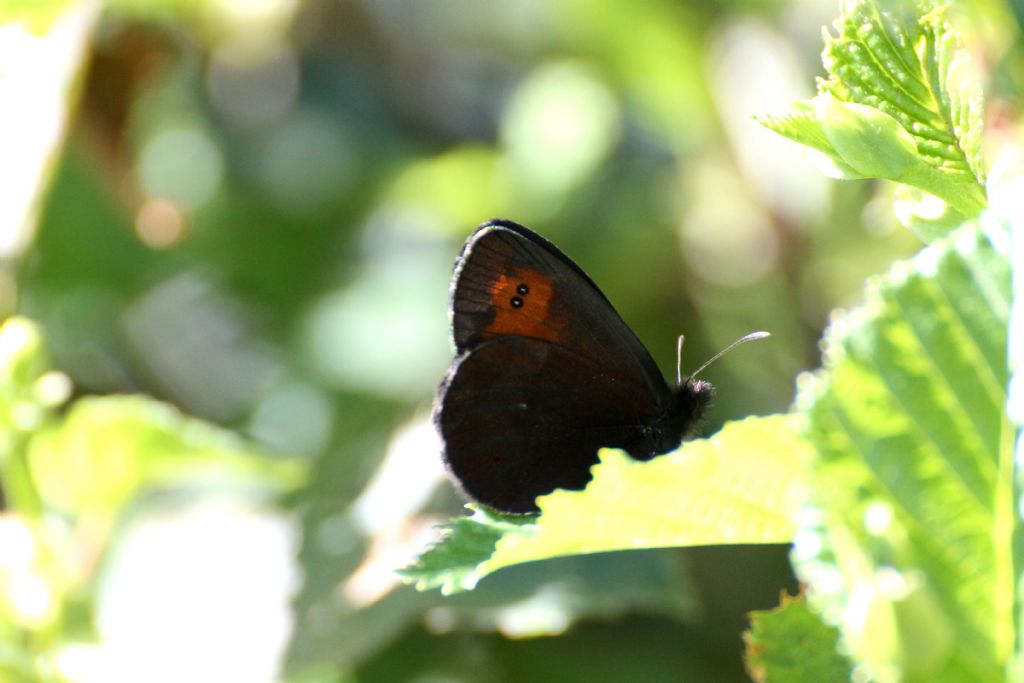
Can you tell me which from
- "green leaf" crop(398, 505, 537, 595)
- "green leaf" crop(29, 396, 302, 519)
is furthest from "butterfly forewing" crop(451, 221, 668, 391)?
"green leaf" crop(29, 396, 302, 519)

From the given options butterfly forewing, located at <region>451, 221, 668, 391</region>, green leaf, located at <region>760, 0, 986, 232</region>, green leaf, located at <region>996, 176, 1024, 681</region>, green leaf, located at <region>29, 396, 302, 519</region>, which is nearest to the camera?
green leaf, located at <region>996, 176, 1024, 681</region>

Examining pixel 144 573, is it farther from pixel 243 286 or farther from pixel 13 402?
pixel 243 286

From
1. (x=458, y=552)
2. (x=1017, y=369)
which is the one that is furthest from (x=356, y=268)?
(x=1017, y=369)

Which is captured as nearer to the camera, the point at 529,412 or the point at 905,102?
the point at 905,102

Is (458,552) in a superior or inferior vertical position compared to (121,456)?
inferior

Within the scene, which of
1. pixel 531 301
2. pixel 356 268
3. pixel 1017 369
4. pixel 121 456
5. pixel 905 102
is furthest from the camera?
pixel 356 268

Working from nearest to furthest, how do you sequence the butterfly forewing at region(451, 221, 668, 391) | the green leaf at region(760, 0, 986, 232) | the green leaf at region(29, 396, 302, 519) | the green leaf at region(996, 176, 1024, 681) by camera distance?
the green leaf at region(996, 176, 1024, 681) < the green leaf at region(760, 0, 986, 232) < the butterfly forewing at region(451, 221, 668, 391) < the green leaf at region(29, 396, 302, 519)

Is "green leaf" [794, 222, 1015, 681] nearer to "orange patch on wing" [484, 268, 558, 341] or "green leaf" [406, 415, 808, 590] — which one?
"green leaf" [406, 415, 808, 590]

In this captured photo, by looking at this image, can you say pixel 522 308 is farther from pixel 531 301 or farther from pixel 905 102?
pixel 905 102
